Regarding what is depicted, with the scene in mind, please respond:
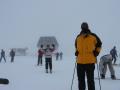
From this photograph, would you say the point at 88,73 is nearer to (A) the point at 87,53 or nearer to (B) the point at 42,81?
(A) the point at 87,53

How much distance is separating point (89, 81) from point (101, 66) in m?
4.79

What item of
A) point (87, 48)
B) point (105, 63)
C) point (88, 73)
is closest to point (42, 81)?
point (105, 63)

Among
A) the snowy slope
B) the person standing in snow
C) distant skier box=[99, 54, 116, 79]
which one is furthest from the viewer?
distant skier box=[99, 54, 116, 79]

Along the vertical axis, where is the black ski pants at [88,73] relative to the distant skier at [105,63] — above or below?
below

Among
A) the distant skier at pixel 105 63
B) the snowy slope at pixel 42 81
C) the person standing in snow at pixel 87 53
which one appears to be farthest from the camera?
the distant skier at pixel 105 63

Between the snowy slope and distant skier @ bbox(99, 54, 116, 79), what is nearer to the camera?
the snowy slope

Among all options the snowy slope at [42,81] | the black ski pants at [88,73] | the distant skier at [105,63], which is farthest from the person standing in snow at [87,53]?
the distant skier at [105,63]

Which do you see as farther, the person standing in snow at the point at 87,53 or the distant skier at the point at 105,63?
the distant skier at the point at 105,63

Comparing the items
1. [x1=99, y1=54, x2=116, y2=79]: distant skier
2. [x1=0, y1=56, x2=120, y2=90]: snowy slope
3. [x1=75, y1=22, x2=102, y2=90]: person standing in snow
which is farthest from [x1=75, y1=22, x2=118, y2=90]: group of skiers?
[x1=99, y1=54, x2=116, y2=79]: distant skier

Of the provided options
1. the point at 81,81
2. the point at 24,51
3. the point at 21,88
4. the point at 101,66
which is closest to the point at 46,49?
the point at 101,66

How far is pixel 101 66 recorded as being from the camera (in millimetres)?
13570

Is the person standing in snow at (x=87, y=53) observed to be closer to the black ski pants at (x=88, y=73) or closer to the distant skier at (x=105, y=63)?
the black ski pants at (x=88, y=73)

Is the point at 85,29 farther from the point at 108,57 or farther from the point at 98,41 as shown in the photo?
the point at 108,57

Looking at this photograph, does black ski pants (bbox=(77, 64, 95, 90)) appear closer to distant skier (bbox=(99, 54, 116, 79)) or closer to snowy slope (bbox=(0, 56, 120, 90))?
snowy slope (bbox=(0, 56, 120, 90))
